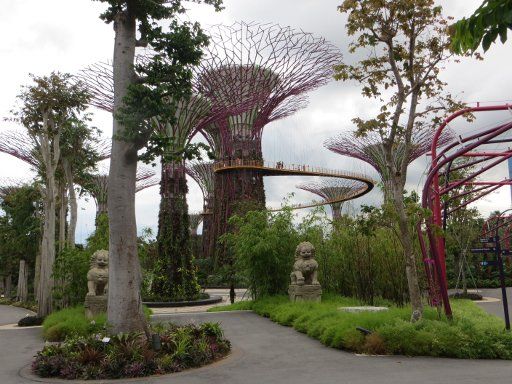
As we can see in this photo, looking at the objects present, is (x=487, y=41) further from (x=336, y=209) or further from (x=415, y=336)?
(x=336, y=209)

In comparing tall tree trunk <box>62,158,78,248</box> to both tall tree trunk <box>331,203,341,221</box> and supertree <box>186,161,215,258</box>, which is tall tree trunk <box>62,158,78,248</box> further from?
tall tree trunk <box>331,203,341,221</box>

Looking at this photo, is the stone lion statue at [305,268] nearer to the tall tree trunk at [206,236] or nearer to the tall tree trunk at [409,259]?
the tall tree trunk at [409,259]

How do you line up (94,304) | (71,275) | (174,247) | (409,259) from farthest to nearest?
(174,247), (71,275), (94,304), (409,259)

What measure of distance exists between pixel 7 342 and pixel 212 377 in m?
6.21

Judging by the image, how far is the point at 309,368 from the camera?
704 cm

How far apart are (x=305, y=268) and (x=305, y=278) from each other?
45 cm

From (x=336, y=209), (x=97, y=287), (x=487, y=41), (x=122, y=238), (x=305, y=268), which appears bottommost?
(x=97, y=287)

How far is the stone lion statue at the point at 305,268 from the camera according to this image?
13.4 meters

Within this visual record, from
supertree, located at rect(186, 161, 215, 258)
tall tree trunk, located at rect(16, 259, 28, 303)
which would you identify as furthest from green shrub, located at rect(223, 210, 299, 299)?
supertree, located at rect(186, 161, 215, 258)

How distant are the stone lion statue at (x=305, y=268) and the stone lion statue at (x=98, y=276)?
510 centimetres

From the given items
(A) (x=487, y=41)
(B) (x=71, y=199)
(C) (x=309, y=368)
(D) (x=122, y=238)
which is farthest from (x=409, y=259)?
(B) (x=71, y=199)

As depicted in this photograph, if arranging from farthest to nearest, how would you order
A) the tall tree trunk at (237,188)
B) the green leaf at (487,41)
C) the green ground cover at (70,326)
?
the tall tree trunk at (237,188) < the green ground cover at (70,326) < the green leaf at (487,41)

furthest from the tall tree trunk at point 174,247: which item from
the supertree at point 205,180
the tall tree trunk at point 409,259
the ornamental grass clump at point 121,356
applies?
the supertree at point 205,180

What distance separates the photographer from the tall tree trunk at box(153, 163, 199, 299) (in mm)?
21141
